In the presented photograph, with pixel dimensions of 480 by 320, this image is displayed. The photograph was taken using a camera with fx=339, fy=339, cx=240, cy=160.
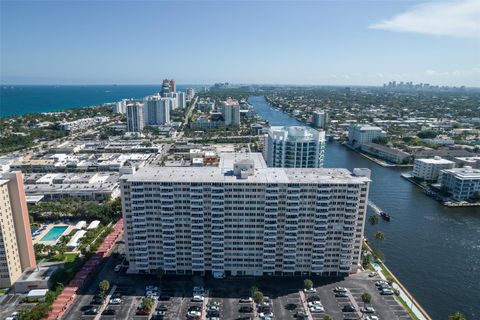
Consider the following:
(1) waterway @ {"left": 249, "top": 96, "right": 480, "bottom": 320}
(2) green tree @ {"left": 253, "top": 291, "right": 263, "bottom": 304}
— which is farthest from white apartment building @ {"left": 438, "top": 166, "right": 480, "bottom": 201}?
(2) green tree @ {"left": 253, "top": 291, "right": 263, "bottom": 304}

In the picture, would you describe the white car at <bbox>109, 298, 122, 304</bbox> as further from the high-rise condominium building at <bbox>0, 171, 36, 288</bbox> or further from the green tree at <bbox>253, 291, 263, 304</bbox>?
the green tree at <bbox>253, 291, 263, 304</bbox>

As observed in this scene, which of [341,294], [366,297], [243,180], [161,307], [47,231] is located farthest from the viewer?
[47,231]

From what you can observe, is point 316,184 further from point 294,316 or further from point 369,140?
point 369,140

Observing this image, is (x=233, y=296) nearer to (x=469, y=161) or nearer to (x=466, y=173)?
(x=466, y=173)

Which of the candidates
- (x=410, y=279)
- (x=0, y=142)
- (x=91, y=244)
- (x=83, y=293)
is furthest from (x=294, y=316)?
(x=0, y=142)

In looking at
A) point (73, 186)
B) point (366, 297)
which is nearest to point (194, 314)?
point (366, 297)

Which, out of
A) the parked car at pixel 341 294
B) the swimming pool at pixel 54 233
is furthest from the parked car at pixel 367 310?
the swimming pool at pixel 54 233
